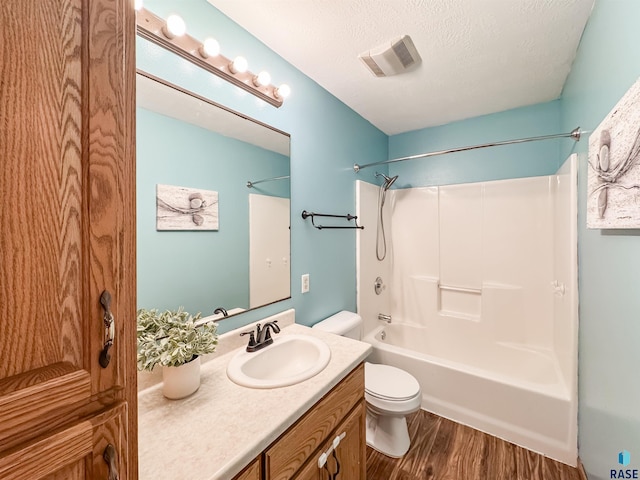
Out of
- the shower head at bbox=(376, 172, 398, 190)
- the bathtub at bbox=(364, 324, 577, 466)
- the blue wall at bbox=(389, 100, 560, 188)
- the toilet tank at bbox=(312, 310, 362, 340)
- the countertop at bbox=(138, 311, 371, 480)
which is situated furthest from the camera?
the shower head at bbox=(376, 172, 398, 190)

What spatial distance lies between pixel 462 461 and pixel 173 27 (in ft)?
8.89

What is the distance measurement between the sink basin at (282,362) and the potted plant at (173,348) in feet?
0.56

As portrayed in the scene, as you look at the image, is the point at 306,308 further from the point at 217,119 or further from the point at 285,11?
the point at 285,11

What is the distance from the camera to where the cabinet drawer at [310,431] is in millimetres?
771

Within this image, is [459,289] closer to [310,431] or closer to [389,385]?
[389,385]

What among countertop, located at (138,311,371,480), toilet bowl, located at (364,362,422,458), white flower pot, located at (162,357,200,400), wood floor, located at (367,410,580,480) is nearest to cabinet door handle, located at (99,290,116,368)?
countertop, located at (138,311,371,480)

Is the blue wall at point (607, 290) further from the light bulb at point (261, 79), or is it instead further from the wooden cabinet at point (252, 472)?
the light bulb at point (261, 79)

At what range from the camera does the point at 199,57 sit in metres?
1.13

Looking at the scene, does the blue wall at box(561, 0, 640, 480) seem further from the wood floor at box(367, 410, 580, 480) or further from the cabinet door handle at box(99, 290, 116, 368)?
the cabinet door handle at box(99, 290, 116, 368)

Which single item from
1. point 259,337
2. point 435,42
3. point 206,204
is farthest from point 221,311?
point 435,42

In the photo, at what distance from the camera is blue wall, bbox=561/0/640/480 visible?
885 millimetres

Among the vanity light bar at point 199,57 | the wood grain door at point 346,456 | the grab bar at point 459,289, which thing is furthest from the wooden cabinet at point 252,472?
the grab bar at point 459,289

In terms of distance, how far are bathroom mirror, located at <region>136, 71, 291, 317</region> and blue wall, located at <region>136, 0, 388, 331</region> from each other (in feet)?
0.24

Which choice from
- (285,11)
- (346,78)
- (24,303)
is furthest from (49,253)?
(346,78)
